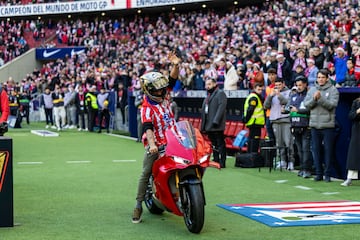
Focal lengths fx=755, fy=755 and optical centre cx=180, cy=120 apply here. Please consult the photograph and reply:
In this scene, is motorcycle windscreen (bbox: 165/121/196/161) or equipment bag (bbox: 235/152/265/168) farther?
equipment bag (bbox: 235/152/265/168)

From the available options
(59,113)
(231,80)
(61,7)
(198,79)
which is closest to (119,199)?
(231,80)

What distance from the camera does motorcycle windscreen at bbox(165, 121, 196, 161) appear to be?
8.26 meters

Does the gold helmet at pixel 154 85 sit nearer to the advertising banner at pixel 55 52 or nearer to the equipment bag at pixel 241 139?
the equipment bag at pixel 241 139

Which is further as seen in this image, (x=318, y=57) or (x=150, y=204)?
(x=318, y=57)

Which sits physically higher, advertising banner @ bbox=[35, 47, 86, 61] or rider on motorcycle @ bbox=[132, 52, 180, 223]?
advertising banner @ bbox=[35, 47, 86, 61]

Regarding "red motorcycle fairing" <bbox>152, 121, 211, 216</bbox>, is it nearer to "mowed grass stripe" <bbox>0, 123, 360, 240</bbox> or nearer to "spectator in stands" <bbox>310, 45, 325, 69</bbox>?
"mowed grass stripe" <bbox>0, 123, 360, 240</bbox>

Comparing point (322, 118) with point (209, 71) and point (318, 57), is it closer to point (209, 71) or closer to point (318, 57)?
point (318, 57)

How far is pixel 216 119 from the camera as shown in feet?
50.9

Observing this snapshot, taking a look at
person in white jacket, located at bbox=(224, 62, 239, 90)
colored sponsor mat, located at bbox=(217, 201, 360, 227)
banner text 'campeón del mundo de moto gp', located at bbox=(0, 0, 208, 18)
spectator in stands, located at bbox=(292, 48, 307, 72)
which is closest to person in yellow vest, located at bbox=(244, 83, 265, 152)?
spectator in stands, located at bbox=(292, 48, 307, 72)

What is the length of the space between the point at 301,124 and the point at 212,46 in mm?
20354

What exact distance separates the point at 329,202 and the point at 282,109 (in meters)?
4.39

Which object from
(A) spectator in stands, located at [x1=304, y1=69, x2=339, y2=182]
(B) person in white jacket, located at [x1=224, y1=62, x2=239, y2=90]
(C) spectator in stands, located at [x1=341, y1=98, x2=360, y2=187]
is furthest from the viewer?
(B) person in white jacket, located at [x1=224, y1=62, x2=239, y2=90]

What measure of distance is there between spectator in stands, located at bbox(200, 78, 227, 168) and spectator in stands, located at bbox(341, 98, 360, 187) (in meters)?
3.70

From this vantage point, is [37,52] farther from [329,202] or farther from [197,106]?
[329,202]
